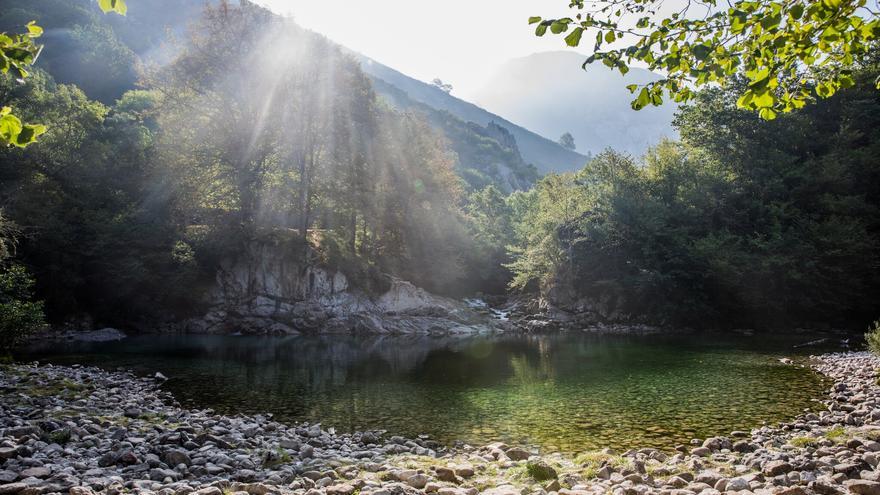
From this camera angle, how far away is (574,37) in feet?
16.3

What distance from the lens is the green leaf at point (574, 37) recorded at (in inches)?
195

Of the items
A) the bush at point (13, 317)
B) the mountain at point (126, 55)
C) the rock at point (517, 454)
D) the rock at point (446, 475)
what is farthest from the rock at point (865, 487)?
the bush at point (13, 317)

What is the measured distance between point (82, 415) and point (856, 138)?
54.1 metres

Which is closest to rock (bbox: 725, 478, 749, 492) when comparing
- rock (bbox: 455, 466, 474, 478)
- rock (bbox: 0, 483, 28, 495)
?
rock (bbox: 455, 466, 474, 478)

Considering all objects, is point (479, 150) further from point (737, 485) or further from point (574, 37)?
point (574, 37)

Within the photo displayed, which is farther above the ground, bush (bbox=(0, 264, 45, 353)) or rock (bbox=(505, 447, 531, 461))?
bush (bbox=(0, 264, 45, 353))

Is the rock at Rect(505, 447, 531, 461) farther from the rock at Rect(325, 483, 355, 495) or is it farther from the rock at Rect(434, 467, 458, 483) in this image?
the rock at Rect(325, 483, 355, 495)

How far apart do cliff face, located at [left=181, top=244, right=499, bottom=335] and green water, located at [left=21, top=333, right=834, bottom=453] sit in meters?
8.46

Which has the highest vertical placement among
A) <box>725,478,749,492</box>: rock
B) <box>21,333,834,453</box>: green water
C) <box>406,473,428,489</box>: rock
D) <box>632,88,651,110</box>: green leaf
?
<box>632,88,651,110</box>: green leaf

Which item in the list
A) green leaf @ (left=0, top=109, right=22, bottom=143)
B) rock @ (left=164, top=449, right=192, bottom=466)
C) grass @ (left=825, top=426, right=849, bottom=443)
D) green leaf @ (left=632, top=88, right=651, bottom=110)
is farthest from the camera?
grass @ (left=825, top=426, right=849, bottom=443)

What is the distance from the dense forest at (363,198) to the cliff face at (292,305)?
1.30m

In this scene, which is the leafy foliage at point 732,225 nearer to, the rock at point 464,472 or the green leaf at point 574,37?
the rock at point 464,472

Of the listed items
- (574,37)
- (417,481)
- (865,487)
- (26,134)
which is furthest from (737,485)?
(26,134)

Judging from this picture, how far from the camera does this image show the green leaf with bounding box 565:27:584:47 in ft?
16.3
